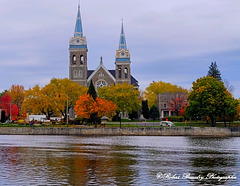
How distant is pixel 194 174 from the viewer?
77.5 feet

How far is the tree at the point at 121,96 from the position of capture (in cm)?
10249

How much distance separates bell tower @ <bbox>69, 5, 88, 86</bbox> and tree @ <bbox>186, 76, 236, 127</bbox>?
57194 millimetres

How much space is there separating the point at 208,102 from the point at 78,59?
6190 centimetres

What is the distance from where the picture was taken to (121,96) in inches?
4063

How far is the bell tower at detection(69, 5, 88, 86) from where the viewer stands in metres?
125

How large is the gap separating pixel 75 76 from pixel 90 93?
40.2 metres

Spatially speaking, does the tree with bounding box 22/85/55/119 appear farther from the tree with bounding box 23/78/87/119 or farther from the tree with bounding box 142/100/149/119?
the tree with bounding box 142/100/149/119

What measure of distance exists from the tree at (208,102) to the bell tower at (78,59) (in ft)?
188

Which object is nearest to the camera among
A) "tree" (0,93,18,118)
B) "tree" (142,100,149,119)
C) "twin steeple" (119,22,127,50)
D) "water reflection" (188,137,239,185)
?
"water reflection" (188,137,239,185)

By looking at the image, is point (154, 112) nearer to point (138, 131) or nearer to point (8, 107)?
point (8, 107)

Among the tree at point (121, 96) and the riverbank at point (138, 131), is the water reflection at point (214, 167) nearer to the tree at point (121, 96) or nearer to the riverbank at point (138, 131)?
the riverbank at point (138, 131)

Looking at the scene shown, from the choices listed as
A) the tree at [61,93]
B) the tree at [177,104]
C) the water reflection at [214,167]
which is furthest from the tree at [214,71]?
the water reflection at [214,167]

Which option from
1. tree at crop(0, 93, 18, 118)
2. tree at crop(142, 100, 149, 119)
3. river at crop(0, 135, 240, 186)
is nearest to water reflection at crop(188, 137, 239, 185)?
river at crop(0, 135, 240, 186)

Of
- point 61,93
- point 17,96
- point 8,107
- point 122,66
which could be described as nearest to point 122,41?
point 122,66
